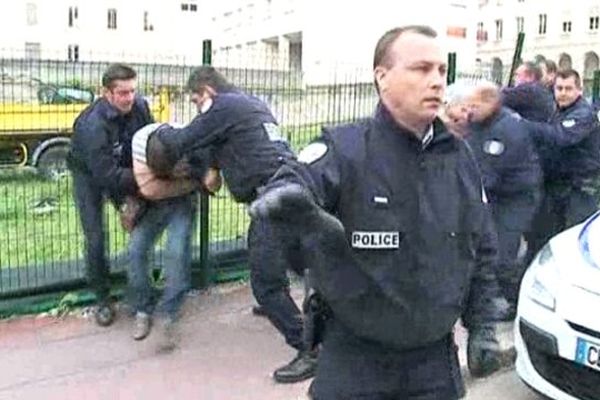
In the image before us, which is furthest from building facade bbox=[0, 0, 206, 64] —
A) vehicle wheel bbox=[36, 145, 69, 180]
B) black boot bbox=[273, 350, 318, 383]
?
black boot bbox=[273, 350, 318, 383]

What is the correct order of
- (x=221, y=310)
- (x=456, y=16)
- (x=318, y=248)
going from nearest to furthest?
(x=318, y=248)
(x=221, y=310)
(x=456, y=16)

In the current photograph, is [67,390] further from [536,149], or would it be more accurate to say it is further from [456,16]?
[456,16]

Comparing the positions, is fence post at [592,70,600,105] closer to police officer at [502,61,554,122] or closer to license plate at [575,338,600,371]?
police officer at [502,61,554,122]

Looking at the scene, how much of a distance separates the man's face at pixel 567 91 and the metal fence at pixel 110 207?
1.32 metres

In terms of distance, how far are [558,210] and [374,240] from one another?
4.21 m

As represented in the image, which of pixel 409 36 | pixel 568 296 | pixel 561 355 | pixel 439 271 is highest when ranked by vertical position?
pixel 409 36

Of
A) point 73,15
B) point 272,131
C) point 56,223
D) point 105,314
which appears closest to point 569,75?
point 272,131

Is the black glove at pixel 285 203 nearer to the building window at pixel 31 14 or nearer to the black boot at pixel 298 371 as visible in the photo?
the black boot at pixel 298 371

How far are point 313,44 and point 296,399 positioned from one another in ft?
143

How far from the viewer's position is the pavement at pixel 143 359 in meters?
4.87

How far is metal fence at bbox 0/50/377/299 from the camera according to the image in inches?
253

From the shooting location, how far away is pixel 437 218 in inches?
109

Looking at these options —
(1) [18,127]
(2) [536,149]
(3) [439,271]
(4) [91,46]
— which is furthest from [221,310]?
(4) [91,46]

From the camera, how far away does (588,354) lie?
4176mm
